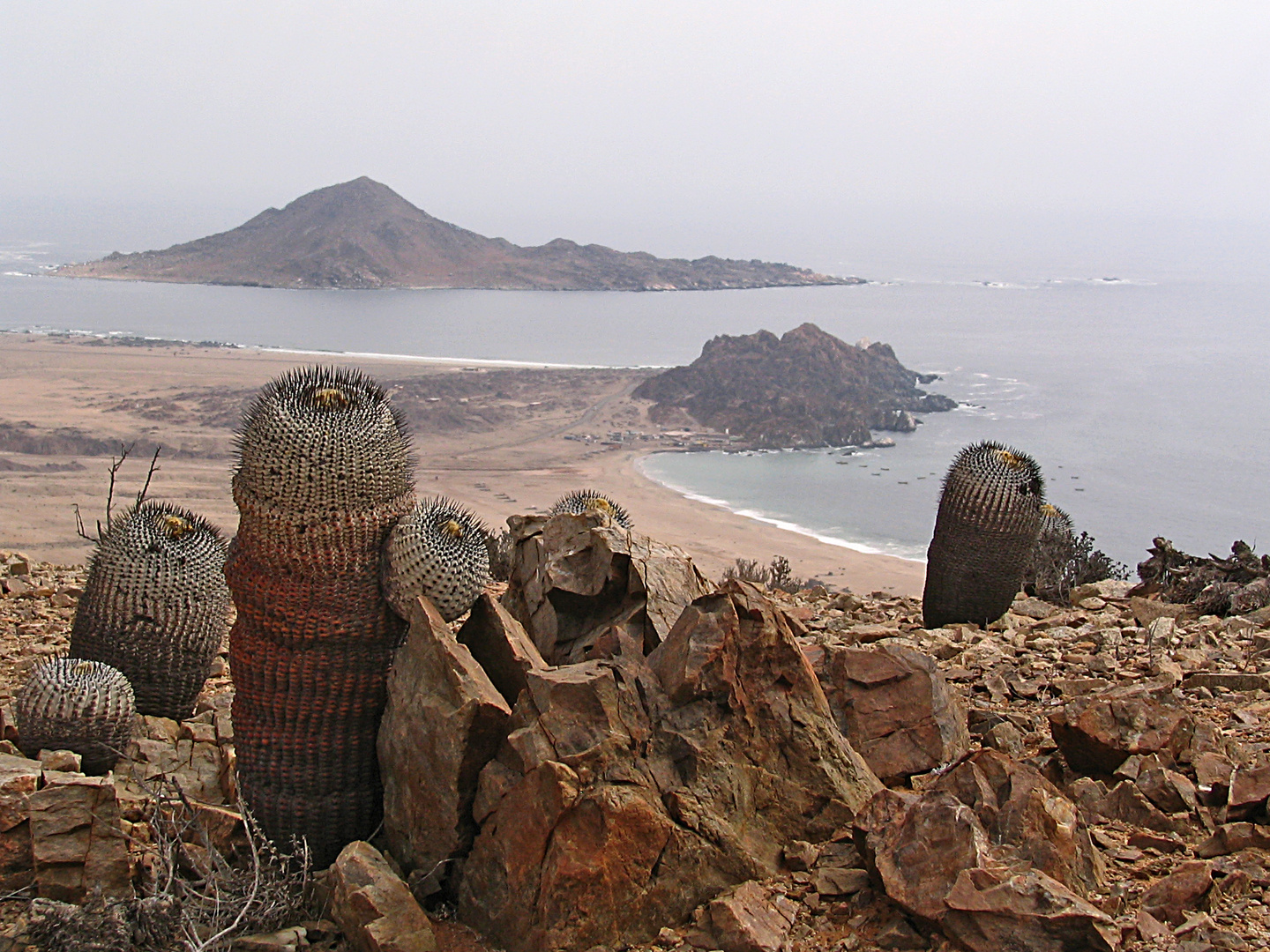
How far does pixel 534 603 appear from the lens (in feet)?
21.7

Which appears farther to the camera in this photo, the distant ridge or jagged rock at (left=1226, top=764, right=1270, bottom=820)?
the distant ridge

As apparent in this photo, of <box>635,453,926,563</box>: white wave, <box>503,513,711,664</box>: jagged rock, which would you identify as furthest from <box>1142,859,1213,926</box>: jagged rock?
<box>635,453,926,563</box>: white wave

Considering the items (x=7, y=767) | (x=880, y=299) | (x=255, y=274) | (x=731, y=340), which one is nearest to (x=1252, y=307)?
(x=880, y=299)

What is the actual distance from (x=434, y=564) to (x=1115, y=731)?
358 cm

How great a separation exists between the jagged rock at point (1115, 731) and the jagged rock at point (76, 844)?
15.5ft

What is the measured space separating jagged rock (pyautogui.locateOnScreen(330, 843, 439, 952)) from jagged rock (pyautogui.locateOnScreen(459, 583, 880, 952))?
0.29 metres

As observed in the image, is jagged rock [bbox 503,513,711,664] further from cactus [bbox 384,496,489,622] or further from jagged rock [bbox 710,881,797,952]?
jagged rock [bbox 710,881,797,952]

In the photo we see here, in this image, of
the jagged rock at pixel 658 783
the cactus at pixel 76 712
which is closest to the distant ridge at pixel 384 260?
the cactus at pixel 76 712

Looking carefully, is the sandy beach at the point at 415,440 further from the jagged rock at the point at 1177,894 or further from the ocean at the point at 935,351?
the jagged rock at the point at 1177,894

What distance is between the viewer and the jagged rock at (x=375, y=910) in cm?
455

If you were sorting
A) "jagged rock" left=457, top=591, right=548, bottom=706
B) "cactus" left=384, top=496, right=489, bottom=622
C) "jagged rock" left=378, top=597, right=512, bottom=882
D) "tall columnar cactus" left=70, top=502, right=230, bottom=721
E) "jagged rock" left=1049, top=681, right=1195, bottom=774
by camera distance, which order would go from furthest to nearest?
"tall columnar cactus" left=70, top=502, right=230, bottom=721
"jagged rock" left=457, top=591, right=548, bottom=706
"cactus" left=384, top=496, right=489, bottom=622
"jagged rock" left=1049, top=681, right=1195, bottom=774
"jagged rock" left=378, top=597, right=512, bottom=882

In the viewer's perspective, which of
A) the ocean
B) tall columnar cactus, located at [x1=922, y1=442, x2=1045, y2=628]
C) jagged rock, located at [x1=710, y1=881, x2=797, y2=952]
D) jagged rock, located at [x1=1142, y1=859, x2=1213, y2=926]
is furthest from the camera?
the ocean

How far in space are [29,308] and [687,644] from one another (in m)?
80.5

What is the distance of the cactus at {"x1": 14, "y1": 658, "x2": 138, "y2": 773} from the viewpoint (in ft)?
20.7
